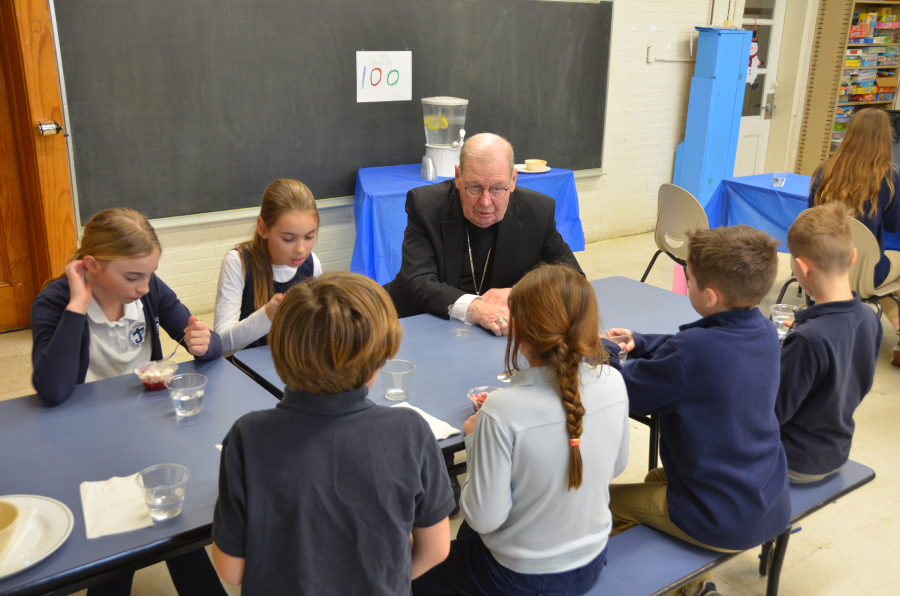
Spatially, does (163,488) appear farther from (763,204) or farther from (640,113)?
(640,113)

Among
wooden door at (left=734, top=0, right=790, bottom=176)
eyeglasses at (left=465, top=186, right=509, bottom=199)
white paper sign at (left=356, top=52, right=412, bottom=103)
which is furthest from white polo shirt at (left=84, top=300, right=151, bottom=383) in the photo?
→ wooden door at (left=734, top=0, right=790, bottom=176)

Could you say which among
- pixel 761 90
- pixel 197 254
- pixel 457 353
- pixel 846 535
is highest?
pixel 761 90

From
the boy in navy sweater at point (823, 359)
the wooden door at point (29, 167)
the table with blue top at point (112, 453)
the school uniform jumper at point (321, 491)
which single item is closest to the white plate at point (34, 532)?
the table with blue top at point (112, 453)

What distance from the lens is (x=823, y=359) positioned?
1.66 metres

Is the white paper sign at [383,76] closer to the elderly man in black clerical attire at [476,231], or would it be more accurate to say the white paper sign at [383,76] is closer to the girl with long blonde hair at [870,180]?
the elderly man in black clerical attire at [476,231]

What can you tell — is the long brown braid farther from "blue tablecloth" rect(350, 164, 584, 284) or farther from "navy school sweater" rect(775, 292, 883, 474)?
"blue tablecloth" rect(350, 164, 584, 284)

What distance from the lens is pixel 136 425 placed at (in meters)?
1.51

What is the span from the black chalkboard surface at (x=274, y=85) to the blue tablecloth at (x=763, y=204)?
145cm

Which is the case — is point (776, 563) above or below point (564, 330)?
below

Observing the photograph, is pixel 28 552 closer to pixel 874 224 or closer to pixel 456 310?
pixel 456 310

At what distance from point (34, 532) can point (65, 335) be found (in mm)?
625

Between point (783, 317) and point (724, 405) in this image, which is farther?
point (783, 317)

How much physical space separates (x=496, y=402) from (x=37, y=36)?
10.7 feet

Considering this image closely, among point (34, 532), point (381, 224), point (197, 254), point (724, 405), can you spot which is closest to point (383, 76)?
point (381, 224)
